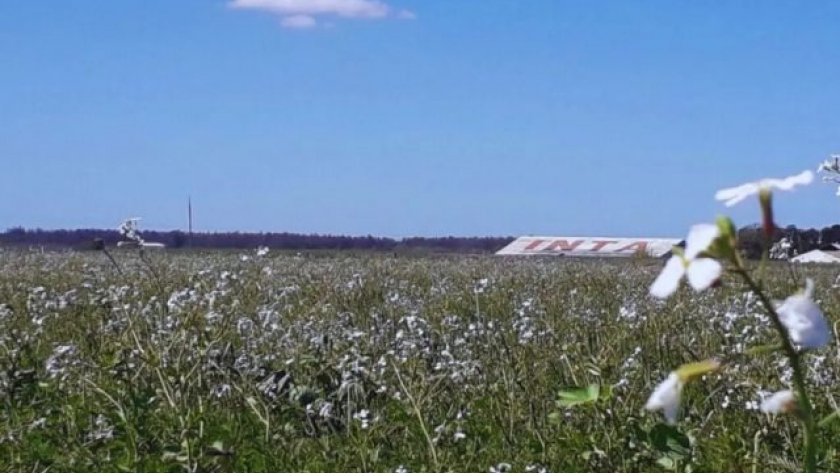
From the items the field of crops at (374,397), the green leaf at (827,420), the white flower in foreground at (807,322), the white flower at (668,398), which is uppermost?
the white flower in foreground at (807,322)

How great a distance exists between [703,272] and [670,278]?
0.7 inches

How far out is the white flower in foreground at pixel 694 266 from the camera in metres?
0.67

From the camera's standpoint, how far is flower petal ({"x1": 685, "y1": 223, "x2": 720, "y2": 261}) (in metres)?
0.69

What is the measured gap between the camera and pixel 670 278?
2.25 feet

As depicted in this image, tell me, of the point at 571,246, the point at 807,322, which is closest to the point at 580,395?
Answer: the point at 807,322

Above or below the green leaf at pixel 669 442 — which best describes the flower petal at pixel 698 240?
above

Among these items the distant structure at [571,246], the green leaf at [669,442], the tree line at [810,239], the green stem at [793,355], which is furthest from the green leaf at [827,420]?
the distant structure at [571,246]

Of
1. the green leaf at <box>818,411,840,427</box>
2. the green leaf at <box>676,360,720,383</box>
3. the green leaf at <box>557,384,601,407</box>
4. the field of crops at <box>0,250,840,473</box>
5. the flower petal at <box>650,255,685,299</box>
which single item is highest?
the flower petal at <box>650,255,685,299</box>

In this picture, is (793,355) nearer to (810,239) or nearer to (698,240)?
(698,240)

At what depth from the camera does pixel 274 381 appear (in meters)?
4.89

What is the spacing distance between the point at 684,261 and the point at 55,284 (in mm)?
14326

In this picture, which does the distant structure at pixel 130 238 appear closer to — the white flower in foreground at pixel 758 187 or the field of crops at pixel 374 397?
the field of crops at pixel 374 397

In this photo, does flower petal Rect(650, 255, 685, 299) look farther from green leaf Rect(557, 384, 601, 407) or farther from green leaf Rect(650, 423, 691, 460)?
green leaf Rect(650, 423, 691, 460)

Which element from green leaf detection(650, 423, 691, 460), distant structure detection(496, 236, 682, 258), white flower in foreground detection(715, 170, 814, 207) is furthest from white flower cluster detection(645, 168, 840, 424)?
distant structure detection(496, 236, 682, 258)
